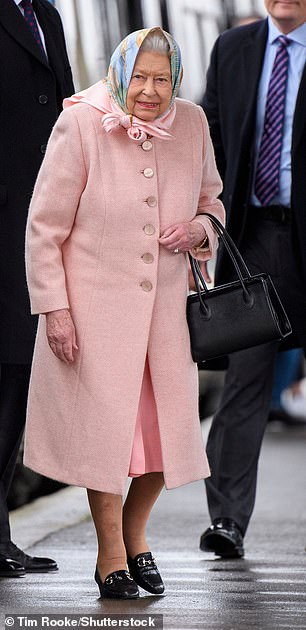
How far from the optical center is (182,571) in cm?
554

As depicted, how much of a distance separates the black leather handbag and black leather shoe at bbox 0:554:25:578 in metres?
0.96

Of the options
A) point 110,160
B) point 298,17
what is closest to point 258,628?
point 110,160

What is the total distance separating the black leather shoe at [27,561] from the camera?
544 cm

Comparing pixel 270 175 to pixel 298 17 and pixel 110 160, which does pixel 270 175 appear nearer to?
pixel 298 17

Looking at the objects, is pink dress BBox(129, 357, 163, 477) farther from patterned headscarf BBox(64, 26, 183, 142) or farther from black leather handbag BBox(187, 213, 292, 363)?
patterned headscarf BBox(64, 26, 183, 142)

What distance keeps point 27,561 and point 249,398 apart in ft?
3.98

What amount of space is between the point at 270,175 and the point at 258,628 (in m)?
2.25

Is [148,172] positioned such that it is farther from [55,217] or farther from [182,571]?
[182,571]

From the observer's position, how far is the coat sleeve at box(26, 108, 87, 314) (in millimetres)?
4695

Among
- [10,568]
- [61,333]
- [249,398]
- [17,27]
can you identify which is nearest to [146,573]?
[10,568]

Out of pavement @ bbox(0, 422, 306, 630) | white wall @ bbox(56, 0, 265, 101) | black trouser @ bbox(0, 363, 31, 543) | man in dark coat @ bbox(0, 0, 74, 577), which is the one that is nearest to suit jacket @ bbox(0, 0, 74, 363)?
man in dark coat @ bbox(0, 0, 74, 577)

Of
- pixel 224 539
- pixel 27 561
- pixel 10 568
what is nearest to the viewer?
pixel 10 568

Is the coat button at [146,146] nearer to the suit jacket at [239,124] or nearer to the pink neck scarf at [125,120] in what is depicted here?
the pink neck scarf at [125,120]

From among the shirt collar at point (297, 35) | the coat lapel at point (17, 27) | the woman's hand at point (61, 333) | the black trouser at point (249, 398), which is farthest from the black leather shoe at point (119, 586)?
the shirt collar at point (297, 35)
